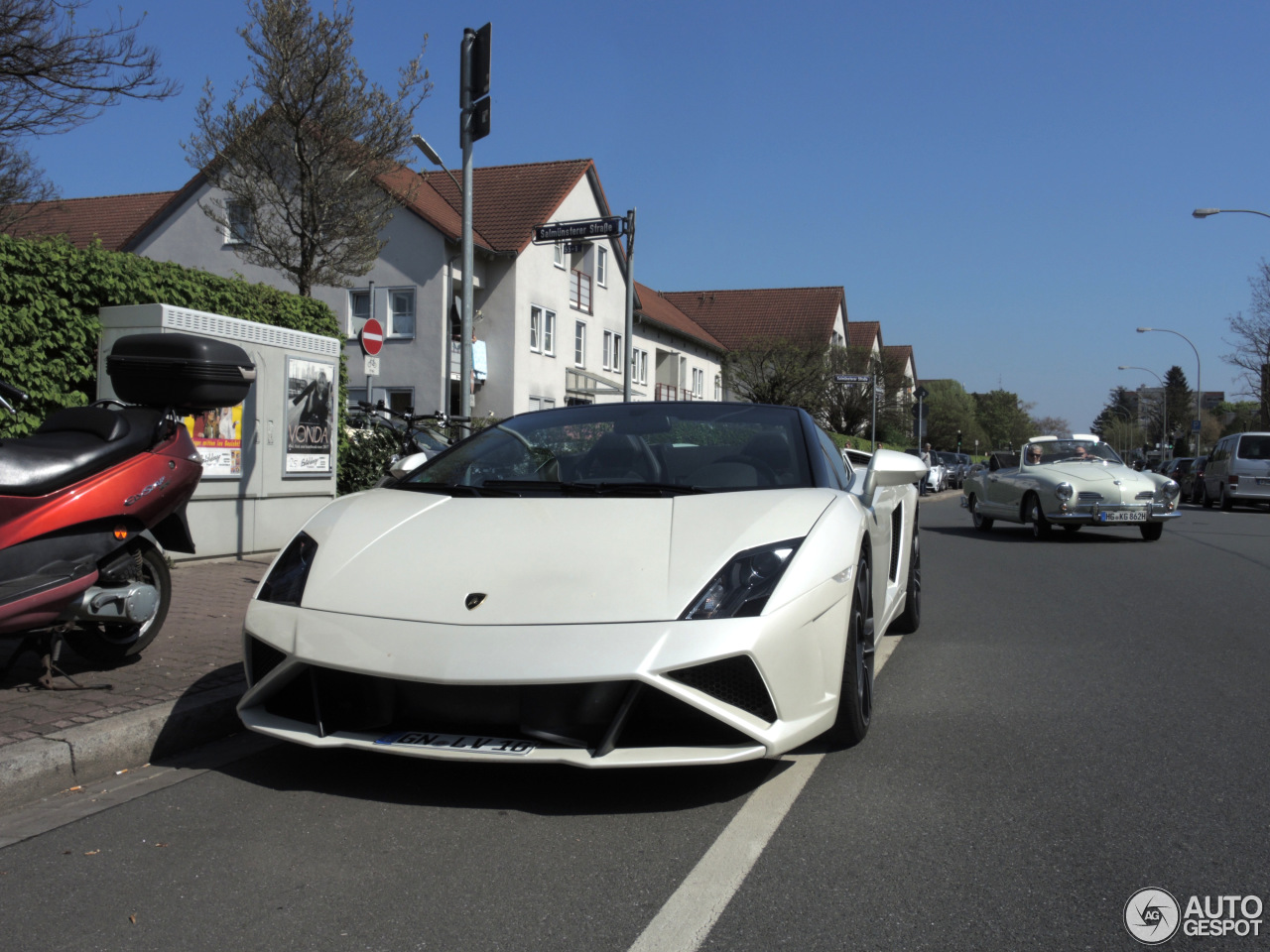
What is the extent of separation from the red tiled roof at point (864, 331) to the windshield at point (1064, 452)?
68393 mm

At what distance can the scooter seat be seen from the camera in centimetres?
423

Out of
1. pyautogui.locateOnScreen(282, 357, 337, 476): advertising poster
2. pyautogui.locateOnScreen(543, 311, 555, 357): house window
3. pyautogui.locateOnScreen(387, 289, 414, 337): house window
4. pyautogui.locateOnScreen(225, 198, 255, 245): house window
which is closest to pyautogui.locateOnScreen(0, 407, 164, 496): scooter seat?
pyautogui.locateOnScreen(282, 357, 337, 476): advertising poster

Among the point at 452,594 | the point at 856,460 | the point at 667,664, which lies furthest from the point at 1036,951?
the point at 856,460

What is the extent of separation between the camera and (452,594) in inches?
137

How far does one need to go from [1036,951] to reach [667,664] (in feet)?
3.89

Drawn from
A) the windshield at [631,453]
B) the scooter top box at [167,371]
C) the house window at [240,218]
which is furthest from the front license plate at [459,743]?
the house window at [240,218]

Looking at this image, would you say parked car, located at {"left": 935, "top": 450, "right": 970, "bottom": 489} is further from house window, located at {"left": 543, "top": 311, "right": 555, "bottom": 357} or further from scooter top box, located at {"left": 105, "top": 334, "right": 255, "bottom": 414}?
scooter top box, located at {"left": 105, "top": 334, "right": 255, "bottom": 414}

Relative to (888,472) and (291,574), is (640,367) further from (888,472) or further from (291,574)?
(291,574)

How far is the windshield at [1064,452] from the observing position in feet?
51.1

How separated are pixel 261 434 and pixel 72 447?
5.05 meters

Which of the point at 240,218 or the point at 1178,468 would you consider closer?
the point at 240,218

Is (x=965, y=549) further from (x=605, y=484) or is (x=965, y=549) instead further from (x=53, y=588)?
(x=53, y=588)

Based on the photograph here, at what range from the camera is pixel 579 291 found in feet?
128

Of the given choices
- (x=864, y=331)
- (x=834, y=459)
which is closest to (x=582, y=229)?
(x=834, y=459)
